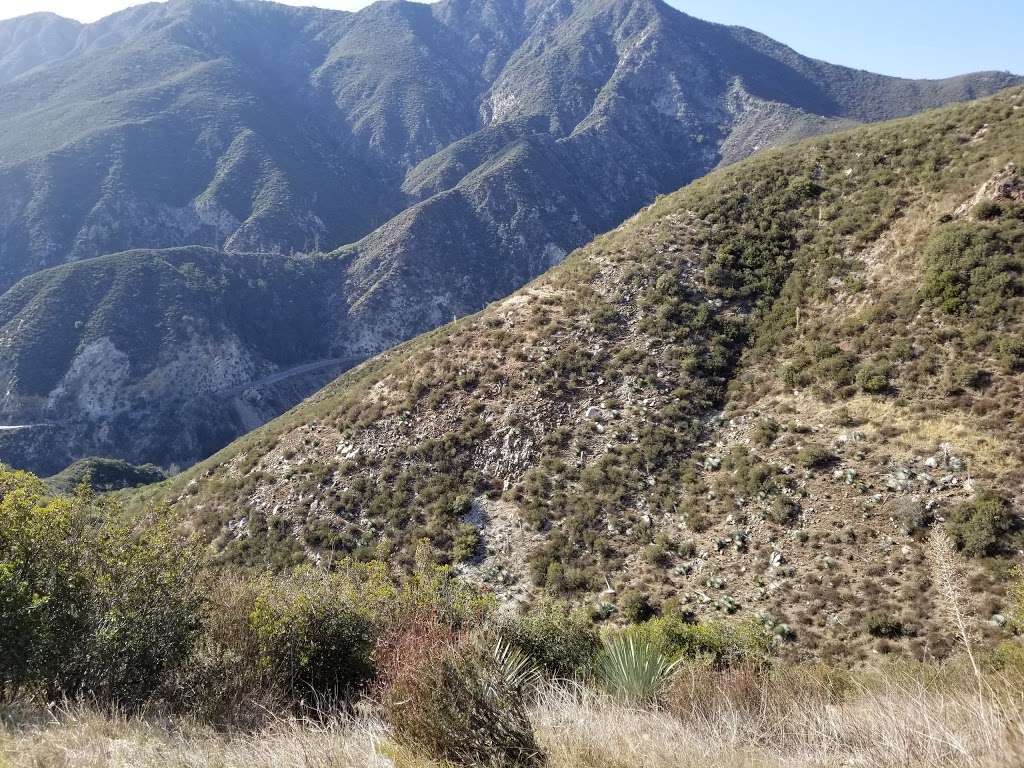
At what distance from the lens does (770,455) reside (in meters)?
18.4

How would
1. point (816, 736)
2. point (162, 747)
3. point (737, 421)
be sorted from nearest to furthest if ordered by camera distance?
point (816, 736)
point (162, 747)
point (737, 421)

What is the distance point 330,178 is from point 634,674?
552 ft

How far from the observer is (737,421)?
20.5 meters

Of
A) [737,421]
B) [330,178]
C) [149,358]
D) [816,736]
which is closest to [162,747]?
[816,736]

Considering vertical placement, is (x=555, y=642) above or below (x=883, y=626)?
above

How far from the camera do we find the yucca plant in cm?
758

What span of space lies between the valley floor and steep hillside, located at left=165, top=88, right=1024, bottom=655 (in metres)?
8.55

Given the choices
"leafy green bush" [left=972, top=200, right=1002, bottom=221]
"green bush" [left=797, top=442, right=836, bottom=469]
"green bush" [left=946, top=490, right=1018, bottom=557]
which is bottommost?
"green bush" [left=946, top=490, right=1018, bottom=557]

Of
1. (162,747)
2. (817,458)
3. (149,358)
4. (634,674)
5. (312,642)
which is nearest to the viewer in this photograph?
(162,747)

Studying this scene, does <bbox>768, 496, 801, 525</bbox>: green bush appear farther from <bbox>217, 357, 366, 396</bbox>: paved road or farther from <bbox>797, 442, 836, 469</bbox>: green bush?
<bbox>217, 357, 366, 396</bbox>: paved road

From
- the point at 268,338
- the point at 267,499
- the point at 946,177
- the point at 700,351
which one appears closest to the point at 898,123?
the point at 946,177

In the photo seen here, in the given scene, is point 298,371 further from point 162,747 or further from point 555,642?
point 162,747

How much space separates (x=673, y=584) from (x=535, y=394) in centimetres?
1006

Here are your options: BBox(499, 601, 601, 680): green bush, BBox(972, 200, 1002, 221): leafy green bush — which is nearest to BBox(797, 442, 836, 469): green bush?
Answer: BBox(499, 601, 601, 680): green bush
